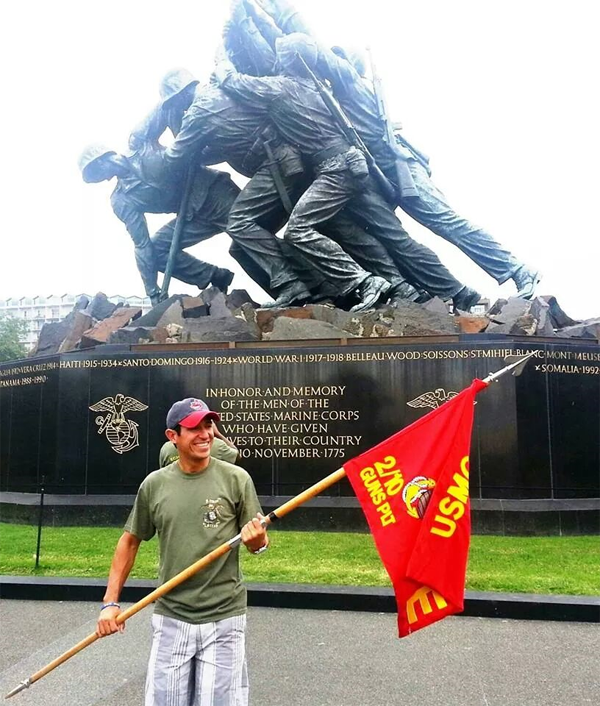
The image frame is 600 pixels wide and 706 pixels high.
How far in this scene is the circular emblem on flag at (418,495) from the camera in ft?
9.10

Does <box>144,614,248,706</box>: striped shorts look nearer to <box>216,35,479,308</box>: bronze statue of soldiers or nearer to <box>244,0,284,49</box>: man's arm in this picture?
<box>216,35,479,308</box>: bronze statue of soldiers

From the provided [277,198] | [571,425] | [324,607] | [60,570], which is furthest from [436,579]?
[277,198]

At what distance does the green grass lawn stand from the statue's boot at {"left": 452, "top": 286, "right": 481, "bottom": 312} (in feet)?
20.9

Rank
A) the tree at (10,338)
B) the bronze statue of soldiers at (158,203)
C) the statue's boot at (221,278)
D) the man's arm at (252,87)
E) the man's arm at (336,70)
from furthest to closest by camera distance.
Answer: the tree at (10,338) < the statue's boot at (221,278) < the bronze statue of soldiers at (158,203) < the man's arm at (336,70) < the man's arm at (252,87)

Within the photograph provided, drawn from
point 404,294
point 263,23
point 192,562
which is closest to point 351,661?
point 192,562

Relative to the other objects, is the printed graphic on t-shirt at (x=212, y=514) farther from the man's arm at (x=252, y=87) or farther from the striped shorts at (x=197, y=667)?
the man's arm at (x=252, y=87)

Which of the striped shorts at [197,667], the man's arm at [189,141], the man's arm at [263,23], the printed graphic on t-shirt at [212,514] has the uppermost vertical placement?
the man's arm at [263,23]

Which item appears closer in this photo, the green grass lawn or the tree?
the green grass lawn

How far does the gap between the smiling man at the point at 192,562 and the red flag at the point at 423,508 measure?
1.83 ft

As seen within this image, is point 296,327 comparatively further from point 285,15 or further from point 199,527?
point 199,527

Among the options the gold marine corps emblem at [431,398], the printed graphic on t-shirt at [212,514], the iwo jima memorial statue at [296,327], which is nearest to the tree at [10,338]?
the iwo jima memorial statue at [296,327]

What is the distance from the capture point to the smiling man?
2.48 m

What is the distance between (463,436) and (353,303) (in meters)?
10.5

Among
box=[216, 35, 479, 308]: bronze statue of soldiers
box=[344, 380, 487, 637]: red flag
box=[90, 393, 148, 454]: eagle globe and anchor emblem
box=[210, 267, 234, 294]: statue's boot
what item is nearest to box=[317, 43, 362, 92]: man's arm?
box=[216, 35, 479, 308]: bronze statue of soldiers
